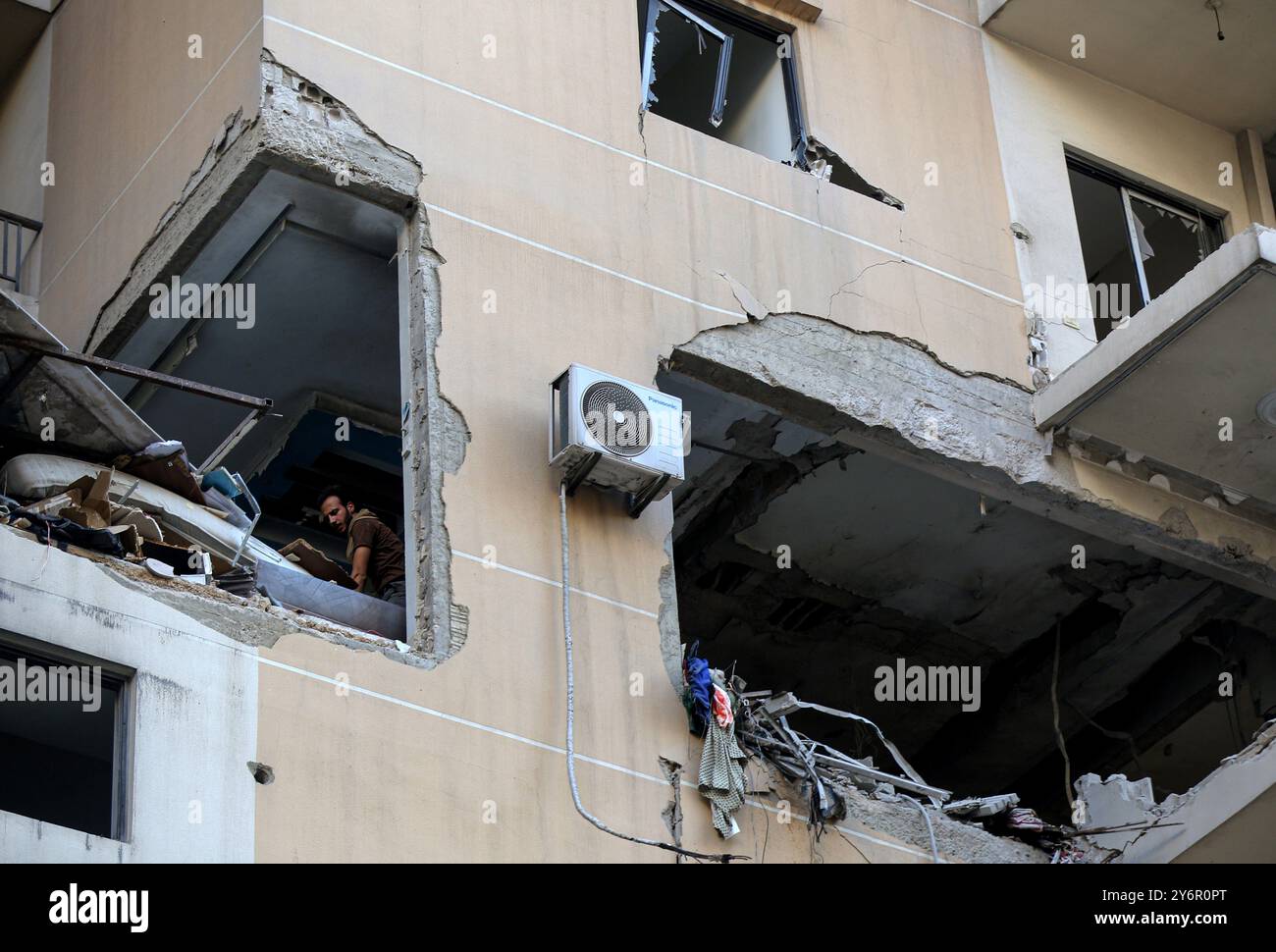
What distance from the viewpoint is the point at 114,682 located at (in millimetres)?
9219

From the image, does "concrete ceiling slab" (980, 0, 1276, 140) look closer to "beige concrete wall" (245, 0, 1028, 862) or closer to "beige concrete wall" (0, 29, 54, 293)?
"beige concrete wall" (245, 0, 1028, 862)

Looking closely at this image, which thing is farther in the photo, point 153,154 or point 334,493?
point 334,493

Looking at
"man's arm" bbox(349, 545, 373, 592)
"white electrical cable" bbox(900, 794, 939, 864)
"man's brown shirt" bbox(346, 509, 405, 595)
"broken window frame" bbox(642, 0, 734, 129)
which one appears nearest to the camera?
"white electrical cable" bbox(900, 794, 939, 864)

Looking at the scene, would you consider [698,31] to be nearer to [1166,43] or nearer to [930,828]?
[1166,43]

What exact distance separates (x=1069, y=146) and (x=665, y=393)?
14.4 feet

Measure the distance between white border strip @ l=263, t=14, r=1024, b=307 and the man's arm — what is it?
198 cm

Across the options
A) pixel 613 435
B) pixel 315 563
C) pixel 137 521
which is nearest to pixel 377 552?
pixel 315 563

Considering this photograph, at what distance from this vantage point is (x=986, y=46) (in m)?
15.2

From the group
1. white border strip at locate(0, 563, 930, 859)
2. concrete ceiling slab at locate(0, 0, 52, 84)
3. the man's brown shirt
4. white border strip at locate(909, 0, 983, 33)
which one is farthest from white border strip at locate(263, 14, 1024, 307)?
concrete ceiling slab at locate(0, 0, 52, 84)

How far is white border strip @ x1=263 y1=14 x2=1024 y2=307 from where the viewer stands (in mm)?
11820

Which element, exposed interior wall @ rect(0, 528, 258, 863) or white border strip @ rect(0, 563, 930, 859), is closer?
exposed interior wall @ rect(0, 528, 258, 863)

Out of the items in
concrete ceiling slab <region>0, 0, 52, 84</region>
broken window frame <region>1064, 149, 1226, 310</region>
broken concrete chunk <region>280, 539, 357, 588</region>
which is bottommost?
broken concrete chunk <region>280, 539, 357, 588</region>
